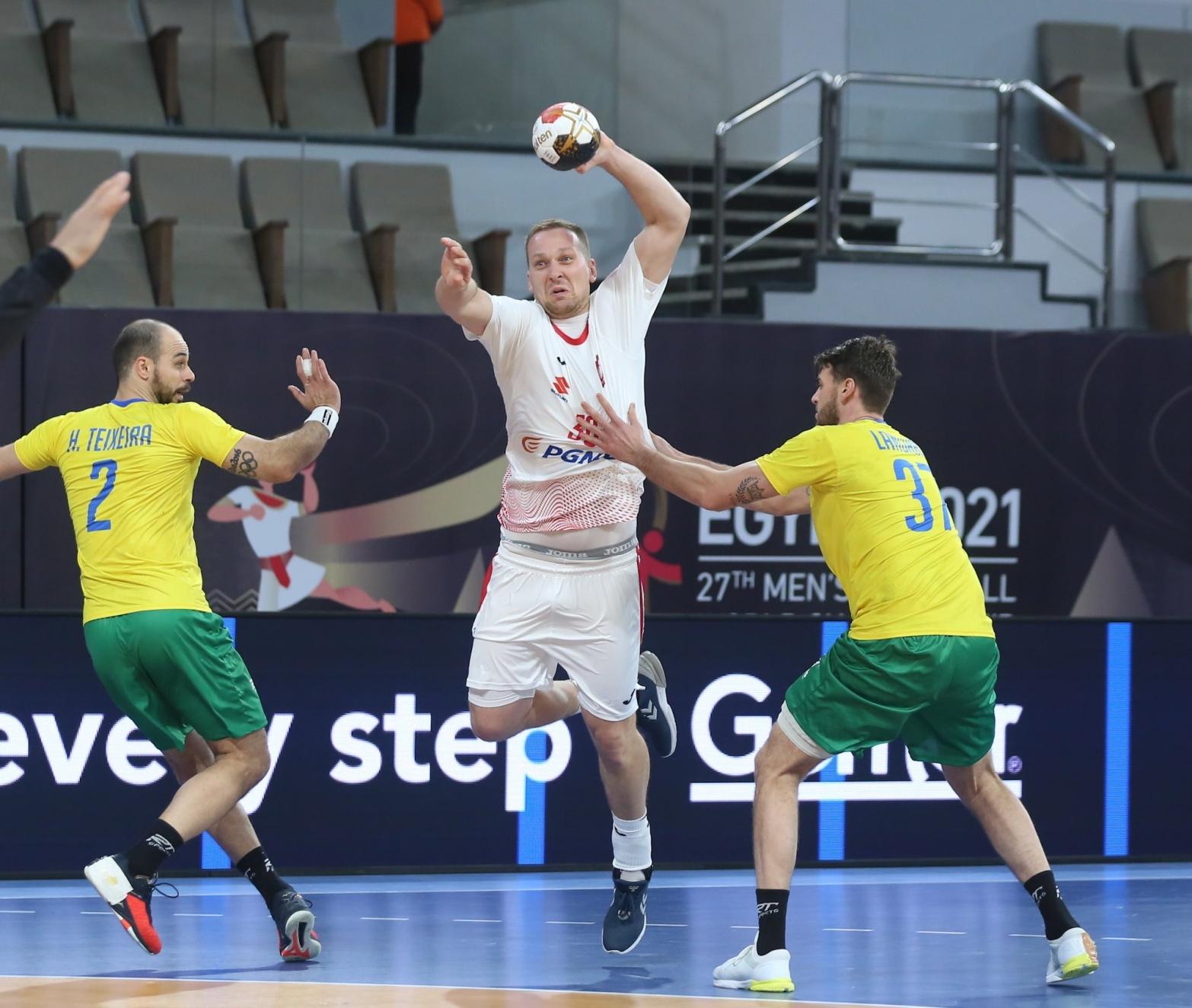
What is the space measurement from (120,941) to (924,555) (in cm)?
284

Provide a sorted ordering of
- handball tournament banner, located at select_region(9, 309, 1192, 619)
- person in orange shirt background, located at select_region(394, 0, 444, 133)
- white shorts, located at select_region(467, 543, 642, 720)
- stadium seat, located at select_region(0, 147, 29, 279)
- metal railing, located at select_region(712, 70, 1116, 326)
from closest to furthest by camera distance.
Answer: white shorts, located at select_region(467, 543, 642, 720) < handball tournament banner, located at select_region(9, 309, 1192, 619) < stadium seat, located at select_region(0, 147, 29, 279) < metal railing, located at select_region(712, 70, 1116, 326) < person in orange shirt background, located at select_region(394, 0, 444, 133)

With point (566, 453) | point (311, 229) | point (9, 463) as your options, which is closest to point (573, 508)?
point (566, 453)

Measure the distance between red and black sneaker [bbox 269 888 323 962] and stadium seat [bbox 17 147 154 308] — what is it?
5069 millimetres

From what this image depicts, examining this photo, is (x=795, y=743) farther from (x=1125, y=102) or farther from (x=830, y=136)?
(x=1125, y=102)

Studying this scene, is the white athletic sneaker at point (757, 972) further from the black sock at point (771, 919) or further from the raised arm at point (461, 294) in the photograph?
the raised arm at point (461, 294)

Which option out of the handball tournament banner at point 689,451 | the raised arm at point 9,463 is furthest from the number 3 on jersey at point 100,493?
the handball tournament banner at point 689,451

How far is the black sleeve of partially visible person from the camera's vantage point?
4.43m

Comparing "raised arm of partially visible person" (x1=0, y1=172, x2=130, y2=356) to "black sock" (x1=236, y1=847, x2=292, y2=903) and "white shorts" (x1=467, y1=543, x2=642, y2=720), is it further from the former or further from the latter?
"black sock" (x1=236, y1=847, x2=292, y2=903)

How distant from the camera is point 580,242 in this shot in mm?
6047

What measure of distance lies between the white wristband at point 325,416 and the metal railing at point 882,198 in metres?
5.51

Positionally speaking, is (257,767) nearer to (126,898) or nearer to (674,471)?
(126,898)

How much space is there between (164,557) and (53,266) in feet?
4.96

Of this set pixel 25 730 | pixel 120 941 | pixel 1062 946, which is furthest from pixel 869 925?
pixel 25 730

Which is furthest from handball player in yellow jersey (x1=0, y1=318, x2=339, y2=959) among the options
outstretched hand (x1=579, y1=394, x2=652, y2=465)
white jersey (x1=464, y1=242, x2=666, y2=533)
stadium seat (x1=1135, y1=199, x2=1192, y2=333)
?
stadium seat (x1=1135, y1=199, x2=1192, y2=333)
